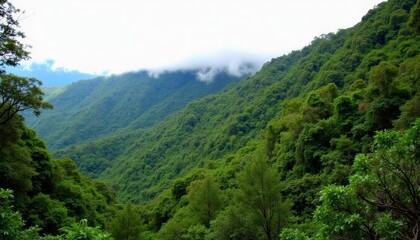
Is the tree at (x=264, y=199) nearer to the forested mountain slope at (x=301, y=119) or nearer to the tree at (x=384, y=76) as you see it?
the forested mountain slope at (x=301, y=119)

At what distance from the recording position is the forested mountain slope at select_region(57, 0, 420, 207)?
1307 inches

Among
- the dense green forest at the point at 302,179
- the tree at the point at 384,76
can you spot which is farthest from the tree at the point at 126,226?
the tree at the point at 384,76

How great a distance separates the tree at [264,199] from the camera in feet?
82.4

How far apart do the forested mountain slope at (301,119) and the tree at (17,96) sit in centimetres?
2722

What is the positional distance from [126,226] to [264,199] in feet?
48.9

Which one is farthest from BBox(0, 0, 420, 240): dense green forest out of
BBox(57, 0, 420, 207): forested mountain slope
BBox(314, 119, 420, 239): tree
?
BBox(57, 0, 420, 207): forested mountain slope

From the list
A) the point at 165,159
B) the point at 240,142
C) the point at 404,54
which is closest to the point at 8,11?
the point at 404,54

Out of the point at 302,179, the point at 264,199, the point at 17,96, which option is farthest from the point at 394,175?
the point at 302,179

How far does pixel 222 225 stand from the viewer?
87.3 ft

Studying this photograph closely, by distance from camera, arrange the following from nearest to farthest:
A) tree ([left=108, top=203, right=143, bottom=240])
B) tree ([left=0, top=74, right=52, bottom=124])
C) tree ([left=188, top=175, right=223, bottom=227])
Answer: tree ([left=0, top=74, right=52, bottom=124]) < tree ([left=108, top=203, right=143, bottom=240]) < tree ([left=188, top=175, right=223, bottom=227])

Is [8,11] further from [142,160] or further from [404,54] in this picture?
[142,160]

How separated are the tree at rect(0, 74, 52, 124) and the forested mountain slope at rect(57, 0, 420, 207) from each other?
2722 cm

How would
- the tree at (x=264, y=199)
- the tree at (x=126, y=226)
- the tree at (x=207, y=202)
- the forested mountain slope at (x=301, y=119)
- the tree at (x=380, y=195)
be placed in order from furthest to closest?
the tree at (x=207, y=202), the forested mountain slope at (x=301, y=119), the tree at (x=126, y=226), the tree at (x=264, y=199), the tree at (x=380, y=195)

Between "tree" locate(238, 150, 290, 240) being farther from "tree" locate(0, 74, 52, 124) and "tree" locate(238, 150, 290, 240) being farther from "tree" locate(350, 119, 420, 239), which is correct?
"tree" locate(0, 74, 52, 124)
